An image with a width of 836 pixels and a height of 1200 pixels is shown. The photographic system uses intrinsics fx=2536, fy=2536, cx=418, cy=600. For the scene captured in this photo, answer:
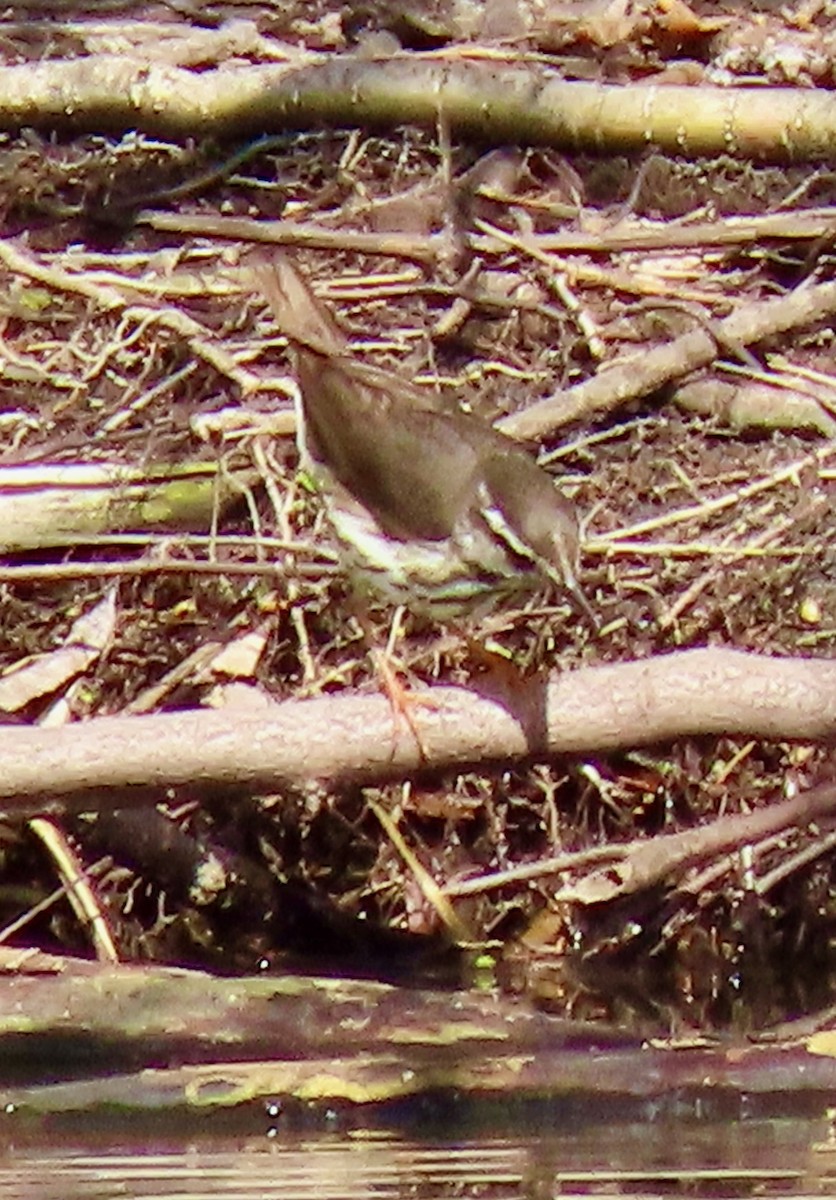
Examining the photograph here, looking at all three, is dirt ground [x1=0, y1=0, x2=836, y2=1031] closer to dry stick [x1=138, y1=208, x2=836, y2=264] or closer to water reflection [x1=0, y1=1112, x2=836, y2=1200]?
dry stick [x1=138, y1=208, x2=836, y2=264]

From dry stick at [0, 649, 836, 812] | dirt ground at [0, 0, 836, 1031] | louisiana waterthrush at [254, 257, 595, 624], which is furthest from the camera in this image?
dirt ground at [0, 0, 836, 1031]

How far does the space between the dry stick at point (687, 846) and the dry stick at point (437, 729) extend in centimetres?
45

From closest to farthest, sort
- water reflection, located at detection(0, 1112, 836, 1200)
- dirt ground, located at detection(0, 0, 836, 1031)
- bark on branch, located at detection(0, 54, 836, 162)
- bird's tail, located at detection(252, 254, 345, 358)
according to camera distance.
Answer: water reflection, located at detection(0, 1112, 836, 1200)
dirt ground, located at detection(0, 0, 836, 1031)
bird's tail, located at detection(252, 254, 345, 358)
bark on branch, located at detection(0, 54, 836, 162)

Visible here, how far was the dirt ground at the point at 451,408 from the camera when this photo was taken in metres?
7.54

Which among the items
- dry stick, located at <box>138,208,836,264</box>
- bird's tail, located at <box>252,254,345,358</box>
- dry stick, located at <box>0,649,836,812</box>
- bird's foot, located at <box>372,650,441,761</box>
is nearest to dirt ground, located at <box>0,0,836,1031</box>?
dry stick, located at <box>138,208,836,264</box>

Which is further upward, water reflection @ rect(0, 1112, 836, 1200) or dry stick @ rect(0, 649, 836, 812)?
dry stick @ rect(0, 649, 836, 812)

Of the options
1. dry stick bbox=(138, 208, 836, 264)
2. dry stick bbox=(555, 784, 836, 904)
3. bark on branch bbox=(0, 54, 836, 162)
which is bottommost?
dry stick bbox=(555, 784, 836, 904)

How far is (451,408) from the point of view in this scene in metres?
7.59

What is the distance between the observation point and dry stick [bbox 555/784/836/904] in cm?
637

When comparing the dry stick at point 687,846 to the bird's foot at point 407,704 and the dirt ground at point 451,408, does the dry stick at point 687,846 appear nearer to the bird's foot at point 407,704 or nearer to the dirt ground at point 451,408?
the dirt ground at point 451,408

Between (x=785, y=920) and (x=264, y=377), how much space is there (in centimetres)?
270

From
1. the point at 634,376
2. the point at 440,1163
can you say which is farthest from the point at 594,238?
the point at 440,1163

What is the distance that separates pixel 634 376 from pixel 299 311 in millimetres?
1316

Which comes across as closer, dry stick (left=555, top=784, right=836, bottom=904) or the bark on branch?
dry stick (left=555, top=784, right=836, bottom=904)
